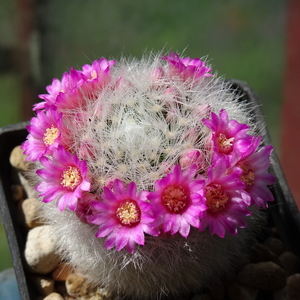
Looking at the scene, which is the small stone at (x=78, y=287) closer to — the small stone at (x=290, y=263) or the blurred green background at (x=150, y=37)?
the small stone at (x=290, y=263)

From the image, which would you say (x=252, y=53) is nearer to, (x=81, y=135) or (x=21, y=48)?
(x=21, y=48)

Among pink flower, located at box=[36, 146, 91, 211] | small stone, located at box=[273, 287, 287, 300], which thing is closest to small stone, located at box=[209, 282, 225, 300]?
small stone, located at box=[273, 287, 287, 300]

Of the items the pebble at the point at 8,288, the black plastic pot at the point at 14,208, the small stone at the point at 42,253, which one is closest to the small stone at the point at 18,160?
the black plastic pot at the point at 14,208

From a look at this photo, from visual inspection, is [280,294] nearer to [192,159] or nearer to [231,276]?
[231,276]

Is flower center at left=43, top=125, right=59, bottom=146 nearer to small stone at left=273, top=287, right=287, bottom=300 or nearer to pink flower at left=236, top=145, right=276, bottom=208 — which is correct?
pink flower at left=236, top=145, right=276, bottom=208

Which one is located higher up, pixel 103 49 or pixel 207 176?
pixel 103 49

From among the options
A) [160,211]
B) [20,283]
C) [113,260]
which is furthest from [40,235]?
[160,211]
